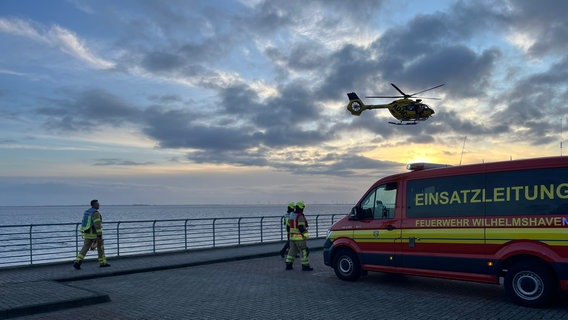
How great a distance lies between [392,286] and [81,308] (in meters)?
6.26

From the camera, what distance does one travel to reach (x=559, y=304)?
8367mm

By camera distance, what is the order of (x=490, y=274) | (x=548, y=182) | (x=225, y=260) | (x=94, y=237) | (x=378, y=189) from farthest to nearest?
1. (x=225, y=260)
2. (x=94, y=237)
3. (x=378, y=189)
4. (x=490, y=274)
5. (x=548, y=182)

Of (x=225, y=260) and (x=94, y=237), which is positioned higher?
(x=94, y=237)

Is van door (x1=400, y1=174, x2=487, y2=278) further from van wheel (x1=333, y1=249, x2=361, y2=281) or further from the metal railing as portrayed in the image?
the metal railing

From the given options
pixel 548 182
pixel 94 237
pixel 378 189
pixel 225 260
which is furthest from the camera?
pixel 225 260

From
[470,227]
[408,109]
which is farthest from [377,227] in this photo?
[408,109]

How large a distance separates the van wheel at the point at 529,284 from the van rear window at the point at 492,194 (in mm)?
933

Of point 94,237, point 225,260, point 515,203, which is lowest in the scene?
point 225,260

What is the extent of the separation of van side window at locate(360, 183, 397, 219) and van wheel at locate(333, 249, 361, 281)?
1012mm

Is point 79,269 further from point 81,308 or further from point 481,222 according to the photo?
point 481,222

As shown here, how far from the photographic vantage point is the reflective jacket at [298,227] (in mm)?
12938

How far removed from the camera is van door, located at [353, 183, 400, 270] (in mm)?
10562

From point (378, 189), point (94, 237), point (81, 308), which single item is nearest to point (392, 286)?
point (378, 189)

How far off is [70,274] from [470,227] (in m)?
9.61
